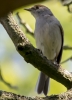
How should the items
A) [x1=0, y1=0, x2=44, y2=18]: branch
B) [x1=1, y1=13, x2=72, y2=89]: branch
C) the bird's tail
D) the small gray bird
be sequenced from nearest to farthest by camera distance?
[x1=0, y1=0, x2=44, y2=18]: branch
[x1=1, y1=13, x2=72, y2=89]: branch
the bird's tail
the small gray bird

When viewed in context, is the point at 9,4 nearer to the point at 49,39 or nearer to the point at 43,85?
the point at 43,85

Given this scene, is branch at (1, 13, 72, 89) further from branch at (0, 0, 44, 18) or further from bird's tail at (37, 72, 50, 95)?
bird's tail at (37, 72, 50, 95)

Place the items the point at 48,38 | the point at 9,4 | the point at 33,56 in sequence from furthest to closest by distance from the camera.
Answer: the point at 48,38 → the point at 33,56 → the point at 9,4

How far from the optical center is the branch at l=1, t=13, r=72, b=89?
1733 millimetres

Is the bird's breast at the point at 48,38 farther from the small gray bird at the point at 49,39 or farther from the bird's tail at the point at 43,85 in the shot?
the bird's tail at the point at 43,85

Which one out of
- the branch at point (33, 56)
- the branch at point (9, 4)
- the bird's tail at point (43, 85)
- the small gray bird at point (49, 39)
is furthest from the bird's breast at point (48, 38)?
the branch at point (9, 4)

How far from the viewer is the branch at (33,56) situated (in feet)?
5.69

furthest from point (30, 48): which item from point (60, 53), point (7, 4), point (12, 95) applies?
point (60, 53)

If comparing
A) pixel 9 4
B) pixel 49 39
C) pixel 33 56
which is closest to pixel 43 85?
pixel 49 39

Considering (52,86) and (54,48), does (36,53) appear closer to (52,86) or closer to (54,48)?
(52,86)

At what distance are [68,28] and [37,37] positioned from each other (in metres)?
0.64

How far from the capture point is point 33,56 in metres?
1.77

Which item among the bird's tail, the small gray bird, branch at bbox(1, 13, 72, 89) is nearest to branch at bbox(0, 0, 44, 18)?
branch at bbox(1, 13, 72, 89)

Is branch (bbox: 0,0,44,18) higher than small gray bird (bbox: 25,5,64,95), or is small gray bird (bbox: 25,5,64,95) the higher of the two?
branch (bbox: 0,0,44,18)
